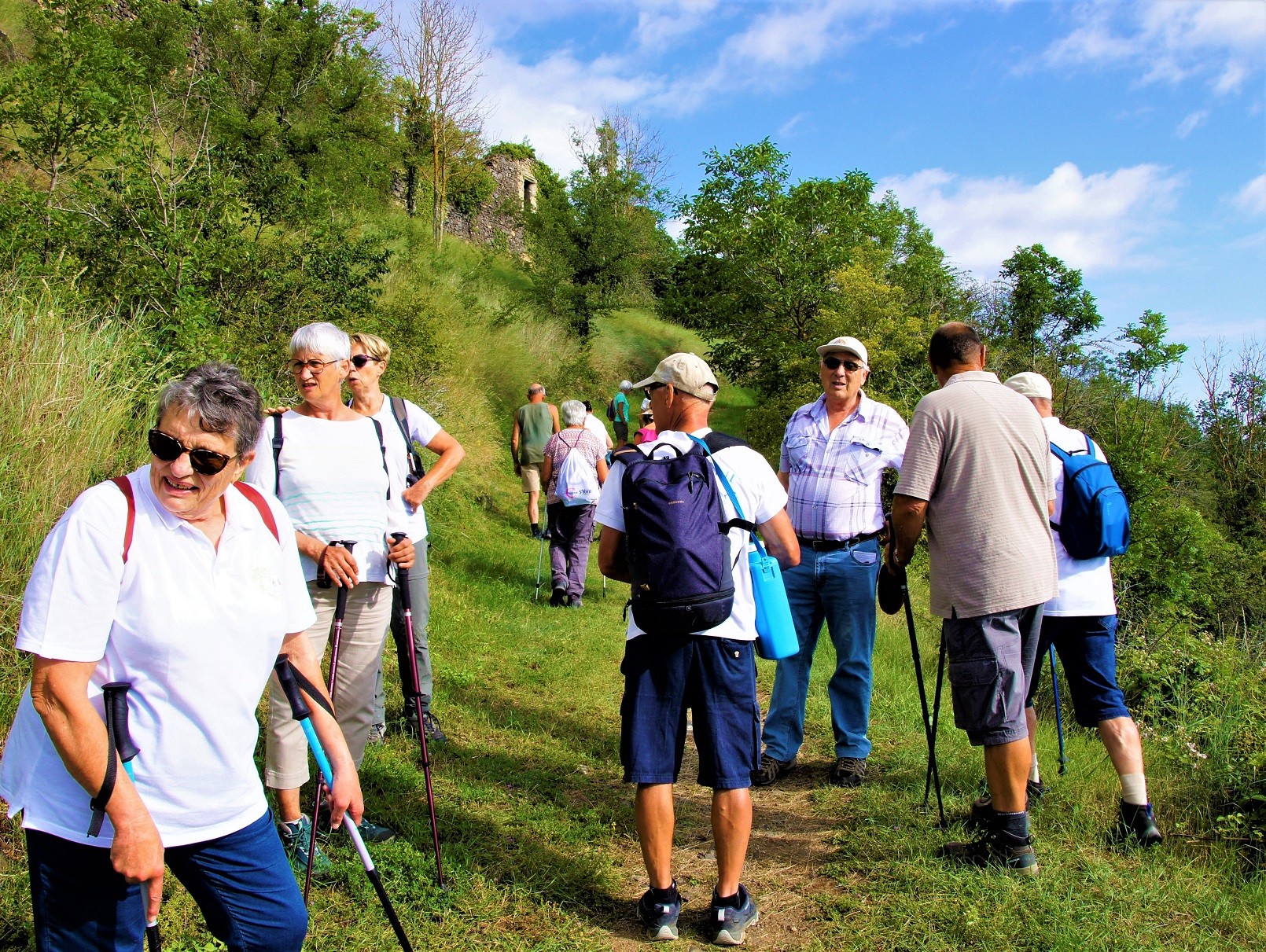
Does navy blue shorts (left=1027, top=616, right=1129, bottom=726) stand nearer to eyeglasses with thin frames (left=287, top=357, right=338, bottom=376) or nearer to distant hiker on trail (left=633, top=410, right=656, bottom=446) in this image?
eyeglasses with thin frames (left=287, top=357, right=338, bottom=376)

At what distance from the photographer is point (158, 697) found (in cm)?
190

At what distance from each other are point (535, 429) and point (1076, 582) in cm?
840

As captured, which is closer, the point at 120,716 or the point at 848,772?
the point at 120,716

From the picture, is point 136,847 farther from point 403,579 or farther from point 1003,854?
point 1003,854

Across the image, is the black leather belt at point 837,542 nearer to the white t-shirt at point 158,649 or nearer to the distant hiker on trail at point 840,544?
Answer: the distant hiker on trail at point 840,544

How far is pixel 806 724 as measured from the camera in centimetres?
535

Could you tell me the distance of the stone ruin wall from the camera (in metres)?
35.2

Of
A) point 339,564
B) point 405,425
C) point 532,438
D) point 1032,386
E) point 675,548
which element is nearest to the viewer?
point 675,548

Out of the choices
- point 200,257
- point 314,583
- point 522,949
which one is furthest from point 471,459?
point 522,949

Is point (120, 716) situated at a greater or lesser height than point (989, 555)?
lesser

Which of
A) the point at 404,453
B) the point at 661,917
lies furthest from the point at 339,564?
the point at 661,917

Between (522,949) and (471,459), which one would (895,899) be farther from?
(471,459)

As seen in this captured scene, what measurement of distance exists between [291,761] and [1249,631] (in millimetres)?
11815

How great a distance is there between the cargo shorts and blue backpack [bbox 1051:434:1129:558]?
2.05 ft
